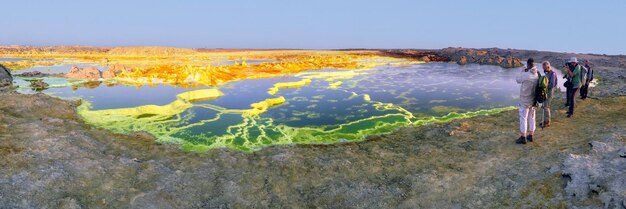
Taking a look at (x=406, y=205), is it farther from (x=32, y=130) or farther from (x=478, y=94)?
(x=478, y=94)

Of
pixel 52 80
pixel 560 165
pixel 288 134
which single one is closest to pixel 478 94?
pixel 288 134

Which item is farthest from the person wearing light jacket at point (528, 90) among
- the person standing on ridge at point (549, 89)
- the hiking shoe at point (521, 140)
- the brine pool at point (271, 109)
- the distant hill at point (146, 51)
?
the distant hill at point (146, 51)

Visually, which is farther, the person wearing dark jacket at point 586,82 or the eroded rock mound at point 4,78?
the eroded rock mound at point 4,78

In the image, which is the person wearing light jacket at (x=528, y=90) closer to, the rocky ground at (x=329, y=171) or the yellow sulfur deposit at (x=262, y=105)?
the rocky ground at (x=329, y=171)

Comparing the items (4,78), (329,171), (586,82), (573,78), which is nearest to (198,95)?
(329,171)

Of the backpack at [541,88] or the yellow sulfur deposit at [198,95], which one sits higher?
the backpack at [541,88]

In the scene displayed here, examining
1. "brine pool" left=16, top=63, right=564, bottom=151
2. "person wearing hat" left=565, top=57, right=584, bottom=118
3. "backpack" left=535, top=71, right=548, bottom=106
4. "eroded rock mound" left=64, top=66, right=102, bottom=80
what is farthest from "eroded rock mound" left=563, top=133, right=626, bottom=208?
"eroded rock mound" left=64, top=66, right=102, bottom=80
